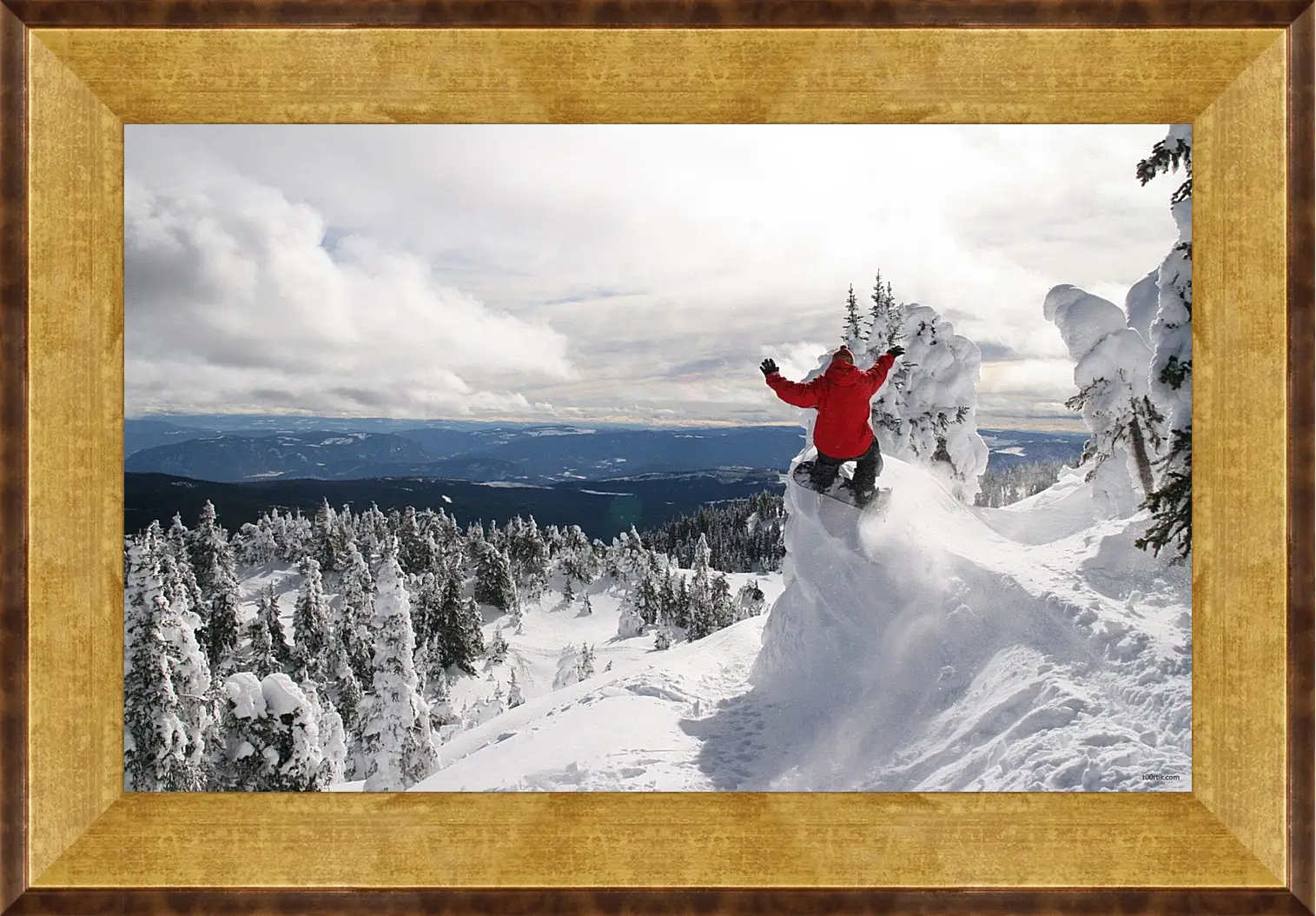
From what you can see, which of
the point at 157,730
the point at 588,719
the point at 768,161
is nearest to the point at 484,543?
the point at 157,730

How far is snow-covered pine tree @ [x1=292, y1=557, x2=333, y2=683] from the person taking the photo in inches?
743

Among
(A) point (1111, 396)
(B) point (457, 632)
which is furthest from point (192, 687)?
(B) point (457, 632)

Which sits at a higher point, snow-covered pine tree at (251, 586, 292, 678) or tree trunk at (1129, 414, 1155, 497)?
tree trunk at (1129, 414, 1155, 497)

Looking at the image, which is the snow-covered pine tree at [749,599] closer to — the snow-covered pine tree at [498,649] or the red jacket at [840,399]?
the snow-covered pine tree at [498,649]

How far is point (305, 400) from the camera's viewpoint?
6305 mm

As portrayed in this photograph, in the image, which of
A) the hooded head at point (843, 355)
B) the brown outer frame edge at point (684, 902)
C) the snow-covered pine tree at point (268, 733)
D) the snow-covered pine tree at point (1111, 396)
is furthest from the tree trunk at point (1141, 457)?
the snow-covered pine tree at point (268, 733)

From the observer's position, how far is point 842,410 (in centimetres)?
494

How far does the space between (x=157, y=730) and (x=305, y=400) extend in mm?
3589

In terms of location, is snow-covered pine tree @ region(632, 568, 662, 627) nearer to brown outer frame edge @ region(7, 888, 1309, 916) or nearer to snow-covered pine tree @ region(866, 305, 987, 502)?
snow-covered pine tree @ region(866, 305, 987, 502)

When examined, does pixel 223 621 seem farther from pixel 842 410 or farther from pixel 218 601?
pixel 842 410

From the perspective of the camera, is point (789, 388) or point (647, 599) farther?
point (647, 599)

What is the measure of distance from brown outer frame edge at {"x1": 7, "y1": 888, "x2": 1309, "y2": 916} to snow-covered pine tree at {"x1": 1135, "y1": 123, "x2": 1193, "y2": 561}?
2.23 meters

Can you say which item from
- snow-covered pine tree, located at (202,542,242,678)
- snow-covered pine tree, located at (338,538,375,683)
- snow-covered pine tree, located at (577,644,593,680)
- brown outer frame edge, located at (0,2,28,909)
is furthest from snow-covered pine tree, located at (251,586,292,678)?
brown outer frame edge, located at (0,2,28,909)

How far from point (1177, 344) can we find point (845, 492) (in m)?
2.73
